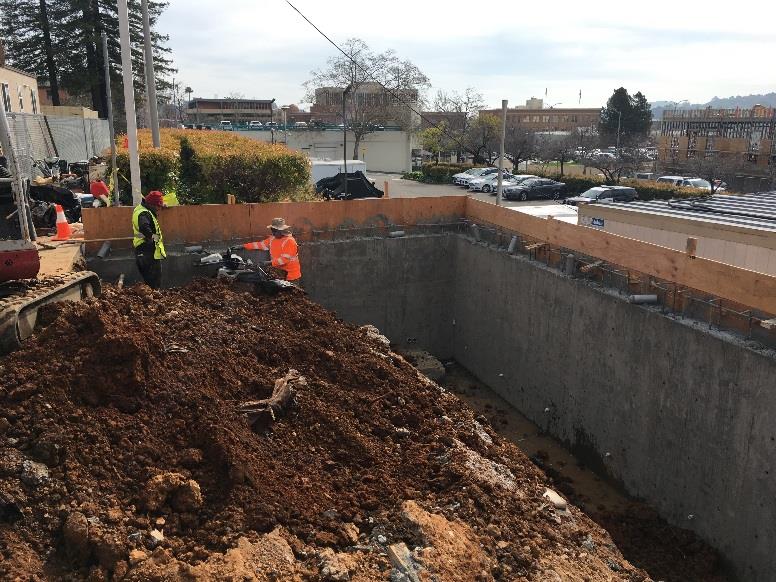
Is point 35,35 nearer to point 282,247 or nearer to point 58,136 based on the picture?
point 58,136

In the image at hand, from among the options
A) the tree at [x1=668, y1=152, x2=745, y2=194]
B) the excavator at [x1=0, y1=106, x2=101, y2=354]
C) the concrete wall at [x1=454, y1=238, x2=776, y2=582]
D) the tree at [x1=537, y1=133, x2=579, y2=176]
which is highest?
the tree at [x1=537, y1=133, x2=579, y2=176]

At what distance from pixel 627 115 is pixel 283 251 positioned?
44941 millimetres

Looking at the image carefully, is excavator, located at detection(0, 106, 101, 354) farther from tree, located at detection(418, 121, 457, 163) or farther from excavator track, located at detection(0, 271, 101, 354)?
tree, located at detection(418, 121, 457, 163)

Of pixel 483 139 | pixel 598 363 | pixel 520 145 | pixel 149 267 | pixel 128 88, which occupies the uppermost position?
pixel 483 139

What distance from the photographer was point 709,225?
11562 millimetres

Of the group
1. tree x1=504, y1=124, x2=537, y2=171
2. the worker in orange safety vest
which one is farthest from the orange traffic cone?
tree x1=504, y1=124, x2=537, y2=171

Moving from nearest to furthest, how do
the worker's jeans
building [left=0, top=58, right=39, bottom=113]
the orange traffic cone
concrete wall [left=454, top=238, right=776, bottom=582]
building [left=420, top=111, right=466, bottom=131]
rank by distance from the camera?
concrete wall [left=454, top=238, right=776, bottom=582]
the worker's jeans
the orange traffic cone
building [left=0, top=58, right=39, bottom=113]
building [left=420, top=111, right=466, bottom=131]

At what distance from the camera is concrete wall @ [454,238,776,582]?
25.3 ft

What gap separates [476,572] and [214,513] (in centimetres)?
224

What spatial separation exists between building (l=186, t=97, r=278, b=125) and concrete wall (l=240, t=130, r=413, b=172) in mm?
29187

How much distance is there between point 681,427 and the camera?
877cm

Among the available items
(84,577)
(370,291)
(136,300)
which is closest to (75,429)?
(84,577)

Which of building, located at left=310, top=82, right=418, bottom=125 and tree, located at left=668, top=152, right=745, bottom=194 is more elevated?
building, located at left=310, top=82, right=418, bottom=125

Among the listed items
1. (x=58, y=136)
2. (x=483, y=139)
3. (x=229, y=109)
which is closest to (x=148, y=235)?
(x=58, y=136)
